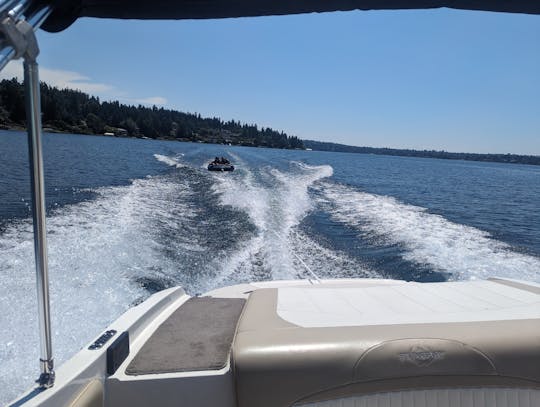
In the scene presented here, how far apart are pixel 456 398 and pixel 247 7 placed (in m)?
1.58

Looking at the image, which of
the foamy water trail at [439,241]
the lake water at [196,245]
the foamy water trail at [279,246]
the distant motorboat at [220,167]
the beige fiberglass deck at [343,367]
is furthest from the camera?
the distant motorboat at [220,167]

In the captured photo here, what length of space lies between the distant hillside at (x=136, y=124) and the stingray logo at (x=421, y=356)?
37.9m

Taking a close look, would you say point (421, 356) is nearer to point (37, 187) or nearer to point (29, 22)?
point (37, 187)

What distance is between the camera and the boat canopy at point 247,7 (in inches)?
50.2

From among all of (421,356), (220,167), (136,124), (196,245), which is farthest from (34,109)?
(136,124)

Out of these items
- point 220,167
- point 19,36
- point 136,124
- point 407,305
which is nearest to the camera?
point 19,36

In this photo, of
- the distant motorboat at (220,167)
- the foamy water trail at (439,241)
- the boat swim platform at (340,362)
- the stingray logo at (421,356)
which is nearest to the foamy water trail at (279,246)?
the foamy water trail at (439,241)

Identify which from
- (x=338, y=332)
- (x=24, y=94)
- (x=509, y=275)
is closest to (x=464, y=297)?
(x=338, y=332)

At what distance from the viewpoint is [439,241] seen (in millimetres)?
7355

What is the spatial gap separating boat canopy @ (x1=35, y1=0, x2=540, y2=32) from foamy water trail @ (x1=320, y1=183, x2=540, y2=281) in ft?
15.9

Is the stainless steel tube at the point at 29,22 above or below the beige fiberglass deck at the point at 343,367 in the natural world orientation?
above

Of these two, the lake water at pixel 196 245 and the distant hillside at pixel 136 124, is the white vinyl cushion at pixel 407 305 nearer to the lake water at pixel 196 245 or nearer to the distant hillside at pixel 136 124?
the lake water at pixel 196 245

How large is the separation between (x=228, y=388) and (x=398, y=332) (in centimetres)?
68

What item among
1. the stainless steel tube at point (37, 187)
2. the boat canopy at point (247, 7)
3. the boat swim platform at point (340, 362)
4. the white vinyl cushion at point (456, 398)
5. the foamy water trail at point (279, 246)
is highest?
the boat canopy at point (247, 7)
